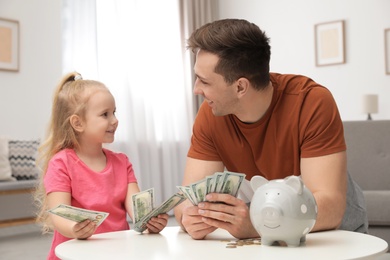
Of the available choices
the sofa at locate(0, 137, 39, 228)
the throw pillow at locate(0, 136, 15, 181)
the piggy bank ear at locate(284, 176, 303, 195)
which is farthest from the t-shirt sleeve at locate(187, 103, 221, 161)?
the throw pillow at locate(0, 136, 15, 181)

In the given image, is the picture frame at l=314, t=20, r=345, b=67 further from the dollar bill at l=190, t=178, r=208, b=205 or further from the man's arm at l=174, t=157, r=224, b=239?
the dollar bill at l=190, t=178, r=208, b=205

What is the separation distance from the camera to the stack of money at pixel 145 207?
69.1 inches

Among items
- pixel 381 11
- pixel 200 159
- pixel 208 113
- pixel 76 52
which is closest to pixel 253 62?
pixel 208 113

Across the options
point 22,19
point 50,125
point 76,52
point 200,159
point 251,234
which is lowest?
point 251,234

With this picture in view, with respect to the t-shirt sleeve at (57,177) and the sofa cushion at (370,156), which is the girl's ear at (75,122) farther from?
the sofa cushion at (370,156)

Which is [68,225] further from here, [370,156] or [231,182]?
[370,156]

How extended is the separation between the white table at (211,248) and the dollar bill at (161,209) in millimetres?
54

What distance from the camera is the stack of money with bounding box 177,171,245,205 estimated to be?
153 cm

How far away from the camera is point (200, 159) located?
216cm

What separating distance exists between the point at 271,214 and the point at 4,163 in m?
4.76

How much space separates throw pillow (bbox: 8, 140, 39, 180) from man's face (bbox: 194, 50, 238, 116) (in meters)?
4.24

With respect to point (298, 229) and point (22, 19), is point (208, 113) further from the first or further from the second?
point (22, 19)

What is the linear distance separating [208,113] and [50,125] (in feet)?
2.06

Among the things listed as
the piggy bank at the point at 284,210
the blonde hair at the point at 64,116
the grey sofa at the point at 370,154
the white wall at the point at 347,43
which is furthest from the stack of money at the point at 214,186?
the white wall at the point at 347,43
